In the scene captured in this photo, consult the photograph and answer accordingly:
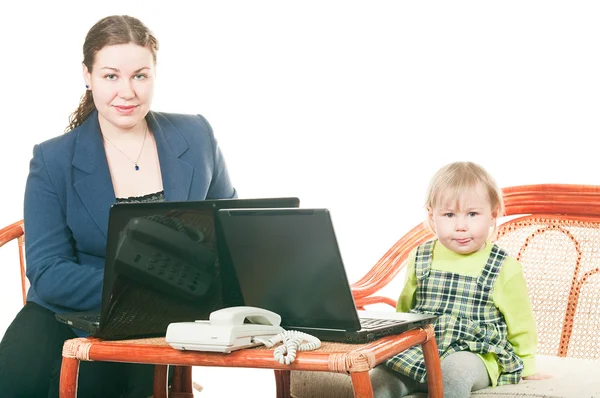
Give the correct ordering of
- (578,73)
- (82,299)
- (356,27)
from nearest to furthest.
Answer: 1. (82,299)
2. (578,73)
3. (356,27)

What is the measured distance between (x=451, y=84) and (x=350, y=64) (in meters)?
0.48

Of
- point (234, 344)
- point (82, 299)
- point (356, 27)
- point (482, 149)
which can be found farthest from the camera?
point (356, 27)

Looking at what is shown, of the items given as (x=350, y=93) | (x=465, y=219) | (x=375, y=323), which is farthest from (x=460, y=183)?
(x=350, y=93)

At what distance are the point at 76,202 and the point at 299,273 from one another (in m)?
0.80

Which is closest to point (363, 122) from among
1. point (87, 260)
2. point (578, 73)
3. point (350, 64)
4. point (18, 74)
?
point (350, 64)

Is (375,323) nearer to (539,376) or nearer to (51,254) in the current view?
(539,376)

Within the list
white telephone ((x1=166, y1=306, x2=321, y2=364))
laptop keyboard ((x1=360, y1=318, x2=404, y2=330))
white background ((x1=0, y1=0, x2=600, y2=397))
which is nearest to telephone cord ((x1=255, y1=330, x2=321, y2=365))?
white telephone ((x1=166, y1=306, x2=321, y2=364))

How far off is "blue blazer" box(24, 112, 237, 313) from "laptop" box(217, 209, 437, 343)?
1.62 feet

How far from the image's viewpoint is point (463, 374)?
191 centimetres

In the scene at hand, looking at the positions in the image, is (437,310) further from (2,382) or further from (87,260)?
(2,382)

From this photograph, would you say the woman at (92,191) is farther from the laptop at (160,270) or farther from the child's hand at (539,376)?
the child's hand at (539,376)

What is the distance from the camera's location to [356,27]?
3.68 m

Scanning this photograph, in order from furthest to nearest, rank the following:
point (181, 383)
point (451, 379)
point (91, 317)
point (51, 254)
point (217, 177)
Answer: point (217, 177) < point (181, 383) < point (51, 254) < point (451, 379) < point (91, 317)

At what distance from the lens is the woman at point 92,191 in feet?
6.68
